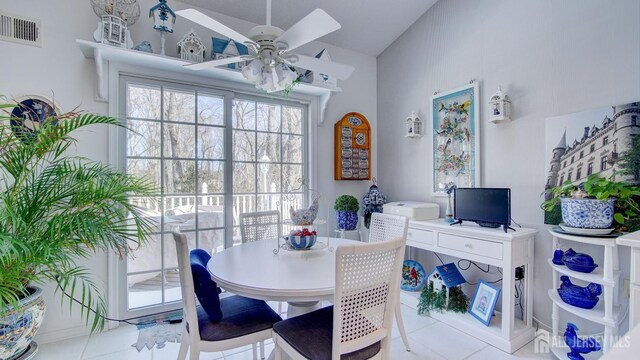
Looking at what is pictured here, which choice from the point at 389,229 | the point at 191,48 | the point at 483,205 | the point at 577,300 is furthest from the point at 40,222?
the point at 577,300

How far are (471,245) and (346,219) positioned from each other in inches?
49.8

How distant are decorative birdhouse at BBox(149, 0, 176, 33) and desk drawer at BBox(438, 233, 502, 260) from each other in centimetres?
294

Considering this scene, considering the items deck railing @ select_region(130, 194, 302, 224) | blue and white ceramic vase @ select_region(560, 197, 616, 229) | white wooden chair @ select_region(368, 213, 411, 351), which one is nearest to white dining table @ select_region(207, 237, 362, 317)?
white wooden chair @ select_region(368, 213, 411, 351)

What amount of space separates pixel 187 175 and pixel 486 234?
104 inches

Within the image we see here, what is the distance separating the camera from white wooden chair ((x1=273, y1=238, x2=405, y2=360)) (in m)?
1.21

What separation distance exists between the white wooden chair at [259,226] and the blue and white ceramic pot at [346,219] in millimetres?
802

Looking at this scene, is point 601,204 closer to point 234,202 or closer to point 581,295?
point 581,295

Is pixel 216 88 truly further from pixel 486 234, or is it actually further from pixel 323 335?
pixel 486 234

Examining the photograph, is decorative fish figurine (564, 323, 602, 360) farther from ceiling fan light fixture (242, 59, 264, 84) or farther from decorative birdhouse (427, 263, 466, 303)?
ceiling fan light fixture (242, 59, 264, 84)

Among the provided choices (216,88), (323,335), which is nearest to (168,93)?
(216,88)

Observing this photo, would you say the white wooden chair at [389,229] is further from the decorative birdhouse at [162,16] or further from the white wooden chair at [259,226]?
the decorative birdhouse at [162,16]

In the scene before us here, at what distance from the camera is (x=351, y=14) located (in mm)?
3051

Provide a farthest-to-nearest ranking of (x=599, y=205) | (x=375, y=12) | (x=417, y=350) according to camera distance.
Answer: (x=375, y=12)
(x=417, y=350)
(x=599, y=205)

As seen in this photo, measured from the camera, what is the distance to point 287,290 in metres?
1.32
